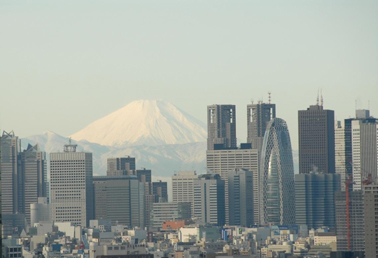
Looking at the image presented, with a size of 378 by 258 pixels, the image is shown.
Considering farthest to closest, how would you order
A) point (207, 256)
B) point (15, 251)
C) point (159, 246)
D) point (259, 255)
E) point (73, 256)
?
Result: point (159, 246) < point (259, 255) < point (73, 256) < point (207, 256) < point (15, 251)

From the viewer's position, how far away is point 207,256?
406ft

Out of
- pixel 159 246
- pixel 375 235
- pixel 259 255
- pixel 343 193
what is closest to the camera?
pixel 375 235

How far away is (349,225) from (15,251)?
73.7 meters

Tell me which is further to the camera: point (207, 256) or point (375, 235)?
point (207, 256)

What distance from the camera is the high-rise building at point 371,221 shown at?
10556cm

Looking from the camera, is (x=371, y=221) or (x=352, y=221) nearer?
→ (x=371, y=221)

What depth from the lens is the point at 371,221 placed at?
106 meters

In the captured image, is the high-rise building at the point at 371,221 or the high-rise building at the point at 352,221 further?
the high-rise building at the point at 352,221

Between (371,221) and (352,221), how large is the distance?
52946mm

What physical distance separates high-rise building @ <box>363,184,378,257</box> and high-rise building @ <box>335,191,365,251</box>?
23677 mm

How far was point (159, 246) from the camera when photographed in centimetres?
16888

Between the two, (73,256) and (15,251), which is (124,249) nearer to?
(15,251)

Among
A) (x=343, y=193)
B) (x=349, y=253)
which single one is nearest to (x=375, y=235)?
(x=349, y=253)

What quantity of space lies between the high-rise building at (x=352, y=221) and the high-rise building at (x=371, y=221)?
932 inches
